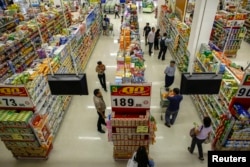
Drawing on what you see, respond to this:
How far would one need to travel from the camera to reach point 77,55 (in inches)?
367

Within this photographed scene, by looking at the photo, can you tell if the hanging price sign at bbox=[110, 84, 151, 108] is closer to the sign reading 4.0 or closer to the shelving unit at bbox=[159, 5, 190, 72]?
the sign reading 4.0

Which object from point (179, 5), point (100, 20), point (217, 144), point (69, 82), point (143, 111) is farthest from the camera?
point (100, 20)

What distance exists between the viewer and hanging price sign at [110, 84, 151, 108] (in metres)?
4.32

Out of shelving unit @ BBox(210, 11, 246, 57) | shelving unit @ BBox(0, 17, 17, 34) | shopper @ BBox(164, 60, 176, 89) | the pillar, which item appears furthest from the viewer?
shelving unit @ BBox(0, 17, 17, 34)

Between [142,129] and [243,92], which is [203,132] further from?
[142,129]

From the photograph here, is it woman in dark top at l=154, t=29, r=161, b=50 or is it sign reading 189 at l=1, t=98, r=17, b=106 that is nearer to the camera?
sign reading 189 at l=1, t=98, r=17, b=106

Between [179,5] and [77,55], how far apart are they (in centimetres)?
724

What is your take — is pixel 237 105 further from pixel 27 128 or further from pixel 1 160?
pixel 1 160

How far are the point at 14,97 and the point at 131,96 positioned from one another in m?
2.81

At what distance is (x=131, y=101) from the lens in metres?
4.57

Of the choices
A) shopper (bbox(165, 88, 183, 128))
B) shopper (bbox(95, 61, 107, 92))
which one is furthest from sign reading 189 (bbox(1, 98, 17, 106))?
shopper (bbox(165, 88, 183, 128))

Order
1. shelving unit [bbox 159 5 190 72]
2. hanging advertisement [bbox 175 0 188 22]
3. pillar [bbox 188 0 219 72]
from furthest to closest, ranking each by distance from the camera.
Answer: hanging advertisement [bbox 175 0 188 22]
shelving unit [bbox 159 5 190 72]
pillar [bbox 188 0 219 72]

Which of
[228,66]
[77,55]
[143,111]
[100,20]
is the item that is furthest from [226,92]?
[100,20]

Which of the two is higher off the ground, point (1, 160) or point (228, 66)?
point (228, 66)
